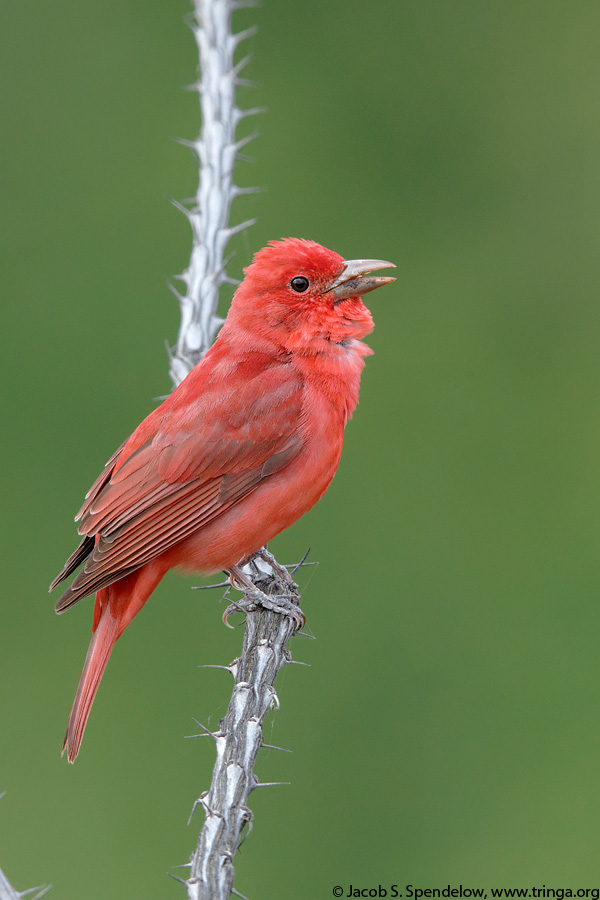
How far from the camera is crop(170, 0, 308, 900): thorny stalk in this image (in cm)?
285

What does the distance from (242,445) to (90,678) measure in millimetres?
863

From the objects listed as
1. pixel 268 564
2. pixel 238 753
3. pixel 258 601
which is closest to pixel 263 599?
pixel 258 601

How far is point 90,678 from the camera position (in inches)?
130

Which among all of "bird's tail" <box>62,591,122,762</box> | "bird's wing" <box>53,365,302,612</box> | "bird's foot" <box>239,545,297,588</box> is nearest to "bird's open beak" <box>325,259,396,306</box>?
"bird's wing" <box>53,365,302,612</box>

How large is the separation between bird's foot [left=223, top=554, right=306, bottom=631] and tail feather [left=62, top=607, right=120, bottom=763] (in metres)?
0.42

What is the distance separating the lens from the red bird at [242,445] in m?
3.50

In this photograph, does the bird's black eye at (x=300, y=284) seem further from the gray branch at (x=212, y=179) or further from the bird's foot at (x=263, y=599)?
the bird's foot at (x=263, y=599)

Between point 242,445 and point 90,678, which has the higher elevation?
point 242,445

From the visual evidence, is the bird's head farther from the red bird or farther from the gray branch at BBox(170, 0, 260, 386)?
the gray branch at BBox(170, 0, 260, 386)

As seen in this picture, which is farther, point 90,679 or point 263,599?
point 263,599

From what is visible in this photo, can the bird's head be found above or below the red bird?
above

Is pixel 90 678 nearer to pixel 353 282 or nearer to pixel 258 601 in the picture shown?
pixel 258 601

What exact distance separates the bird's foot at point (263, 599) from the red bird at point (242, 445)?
0.12 ft

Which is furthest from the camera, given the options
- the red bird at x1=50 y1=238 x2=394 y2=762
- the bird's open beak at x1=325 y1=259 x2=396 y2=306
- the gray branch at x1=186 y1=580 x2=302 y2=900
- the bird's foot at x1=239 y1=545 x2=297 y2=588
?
the bird's foot at x1=239 y1=545 x2=297 y2=588
